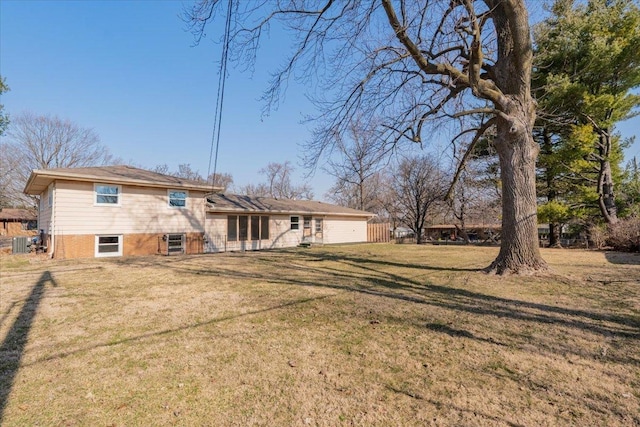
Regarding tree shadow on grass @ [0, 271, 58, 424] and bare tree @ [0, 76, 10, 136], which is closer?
tree shadow on grass @ [0, 271, 58, 424]

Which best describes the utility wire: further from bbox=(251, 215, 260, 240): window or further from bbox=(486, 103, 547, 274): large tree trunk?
bbox=(251, 215, 260, 240): window

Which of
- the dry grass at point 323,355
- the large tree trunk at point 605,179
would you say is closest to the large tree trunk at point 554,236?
the large tree trunk at point 605,179

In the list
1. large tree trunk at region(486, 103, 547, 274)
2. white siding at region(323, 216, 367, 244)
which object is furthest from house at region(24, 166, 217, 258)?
large tree trunk at region(486, 103, 547, 274)

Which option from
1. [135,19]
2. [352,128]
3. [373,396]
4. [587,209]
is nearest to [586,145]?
[587,209]

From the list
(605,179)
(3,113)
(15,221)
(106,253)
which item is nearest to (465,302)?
(106,253)

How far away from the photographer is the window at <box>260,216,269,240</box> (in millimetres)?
18737

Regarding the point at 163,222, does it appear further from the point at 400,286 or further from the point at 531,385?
the point at 531,385

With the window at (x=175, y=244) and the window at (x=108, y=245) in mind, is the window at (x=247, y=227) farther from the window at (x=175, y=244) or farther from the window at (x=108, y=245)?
the window at (x=108, y=245)

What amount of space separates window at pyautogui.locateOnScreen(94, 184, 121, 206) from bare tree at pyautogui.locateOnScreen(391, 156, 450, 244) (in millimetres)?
20940

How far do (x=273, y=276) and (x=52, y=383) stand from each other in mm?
5069

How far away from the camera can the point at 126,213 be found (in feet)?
42.1

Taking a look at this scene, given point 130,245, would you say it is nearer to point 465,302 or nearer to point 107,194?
point 107,194

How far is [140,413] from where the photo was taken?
223 centimetres

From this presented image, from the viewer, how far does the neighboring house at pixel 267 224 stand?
16.7 m
